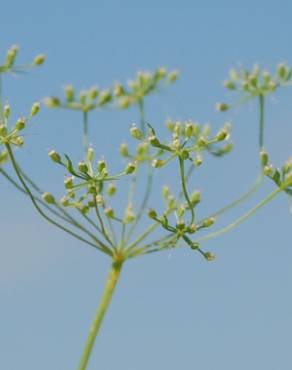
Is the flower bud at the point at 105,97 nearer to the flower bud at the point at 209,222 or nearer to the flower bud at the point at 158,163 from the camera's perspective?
the flower bud at the point at 158,163

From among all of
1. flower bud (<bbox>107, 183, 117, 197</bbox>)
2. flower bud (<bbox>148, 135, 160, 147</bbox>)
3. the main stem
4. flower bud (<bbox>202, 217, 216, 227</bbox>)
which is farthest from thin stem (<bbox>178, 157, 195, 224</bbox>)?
the main stem

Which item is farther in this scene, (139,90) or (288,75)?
(288,75)

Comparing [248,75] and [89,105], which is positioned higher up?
[248,75]

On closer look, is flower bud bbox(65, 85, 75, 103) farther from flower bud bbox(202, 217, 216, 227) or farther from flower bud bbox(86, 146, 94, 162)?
flower bud bbox(202, 217, 216, 227)

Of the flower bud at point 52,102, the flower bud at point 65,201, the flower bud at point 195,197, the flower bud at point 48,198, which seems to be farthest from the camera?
the flower bud at point 195,197

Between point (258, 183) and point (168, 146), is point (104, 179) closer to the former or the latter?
point (168, 146)

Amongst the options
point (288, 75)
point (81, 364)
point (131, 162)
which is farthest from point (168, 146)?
point (81, 364)

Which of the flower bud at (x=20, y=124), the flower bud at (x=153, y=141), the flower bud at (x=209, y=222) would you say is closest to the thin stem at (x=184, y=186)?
the flower bud at (x=209, y=222)
